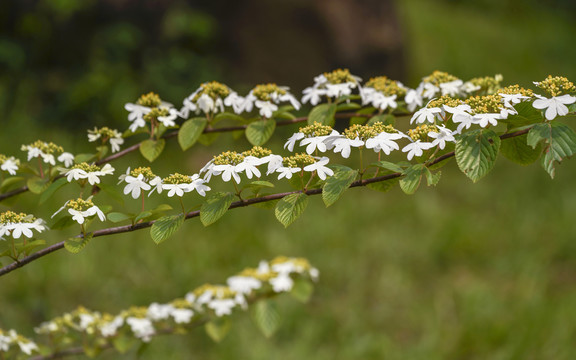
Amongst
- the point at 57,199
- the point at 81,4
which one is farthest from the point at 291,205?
the point at 81,4

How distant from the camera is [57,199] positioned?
258 cm

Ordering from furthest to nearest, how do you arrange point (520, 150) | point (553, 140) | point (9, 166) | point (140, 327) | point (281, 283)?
1. point (281, 283)
2. point (140, 327)
3. point (9, 166)
4. point (520, 150)
5. point (553, 140)

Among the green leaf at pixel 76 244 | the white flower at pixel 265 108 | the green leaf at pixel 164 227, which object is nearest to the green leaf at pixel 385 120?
the white flower at pixel 265 108

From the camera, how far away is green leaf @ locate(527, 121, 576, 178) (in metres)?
0.67

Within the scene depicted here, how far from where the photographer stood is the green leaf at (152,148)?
3.24 feet

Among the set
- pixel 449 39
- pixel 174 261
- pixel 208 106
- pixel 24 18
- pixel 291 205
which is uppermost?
pixel 449 39

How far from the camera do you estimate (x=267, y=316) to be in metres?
1.33

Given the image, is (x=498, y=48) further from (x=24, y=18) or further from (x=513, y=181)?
(x=24, y=18)

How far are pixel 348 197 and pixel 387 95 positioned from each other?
1.99m

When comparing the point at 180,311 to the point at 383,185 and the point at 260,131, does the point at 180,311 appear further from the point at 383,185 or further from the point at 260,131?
the point at 383,185

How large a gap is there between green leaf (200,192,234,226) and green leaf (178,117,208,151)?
250mm

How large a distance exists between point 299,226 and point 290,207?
197 centimetres

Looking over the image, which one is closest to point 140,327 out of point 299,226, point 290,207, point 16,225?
point 16,225

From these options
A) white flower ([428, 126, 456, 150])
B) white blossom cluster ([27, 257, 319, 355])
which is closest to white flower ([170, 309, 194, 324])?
white blossom cluster ([27, 257, 319, 355])
